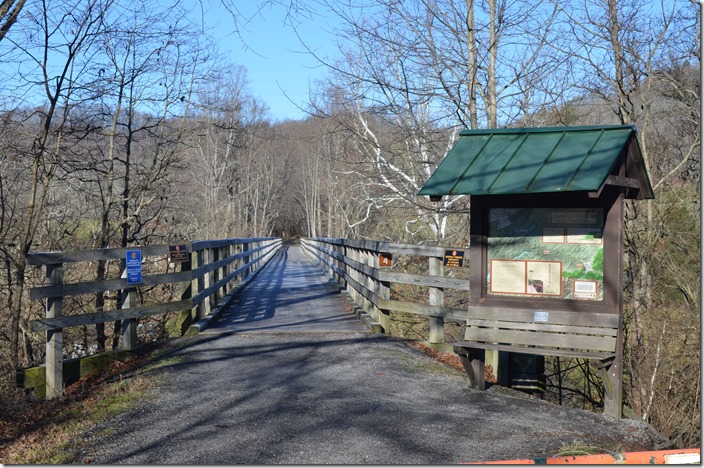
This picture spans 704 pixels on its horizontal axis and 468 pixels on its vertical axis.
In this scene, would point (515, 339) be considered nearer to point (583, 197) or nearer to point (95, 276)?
point (583, 197)

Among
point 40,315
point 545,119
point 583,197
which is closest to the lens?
point 583,197

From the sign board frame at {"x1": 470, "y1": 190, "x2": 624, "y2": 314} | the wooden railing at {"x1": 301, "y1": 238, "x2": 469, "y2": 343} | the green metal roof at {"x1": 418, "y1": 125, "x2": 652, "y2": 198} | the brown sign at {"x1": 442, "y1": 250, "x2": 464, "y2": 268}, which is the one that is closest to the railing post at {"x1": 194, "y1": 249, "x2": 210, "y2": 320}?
the wooden railing at {"x1": 301, "y1": 238, "x2": 469, "y2": 343}

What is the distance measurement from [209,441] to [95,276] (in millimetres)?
8160

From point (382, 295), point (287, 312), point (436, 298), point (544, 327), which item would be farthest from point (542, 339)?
point (287, 312)

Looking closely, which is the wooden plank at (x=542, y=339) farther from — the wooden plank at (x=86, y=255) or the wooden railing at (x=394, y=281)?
the wooden plank at (x=86, y=255)

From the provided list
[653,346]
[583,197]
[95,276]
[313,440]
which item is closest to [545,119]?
[653,346]

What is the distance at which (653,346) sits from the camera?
10688 millimetres

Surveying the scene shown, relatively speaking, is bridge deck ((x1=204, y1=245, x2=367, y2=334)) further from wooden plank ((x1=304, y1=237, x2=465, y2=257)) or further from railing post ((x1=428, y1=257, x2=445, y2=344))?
railing post ((x1=428, y1=257, x2=445, y2=344))

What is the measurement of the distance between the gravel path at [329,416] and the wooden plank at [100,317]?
0.69 metres

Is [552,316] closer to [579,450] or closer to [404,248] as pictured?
[579,450]

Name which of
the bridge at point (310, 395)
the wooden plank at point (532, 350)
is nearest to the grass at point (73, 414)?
the bridge at point (310, 395)

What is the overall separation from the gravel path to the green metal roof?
6.89 feet

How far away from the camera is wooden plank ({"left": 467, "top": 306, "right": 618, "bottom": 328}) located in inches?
271

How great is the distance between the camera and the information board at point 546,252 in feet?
23.2
